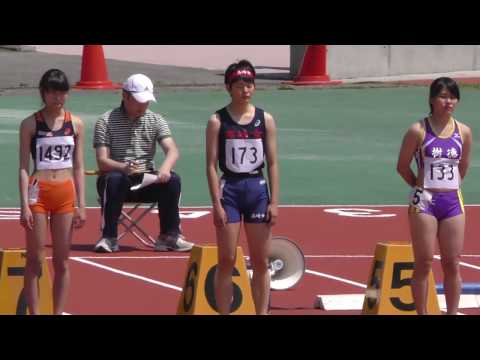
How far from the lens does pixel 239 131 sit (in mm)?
10227

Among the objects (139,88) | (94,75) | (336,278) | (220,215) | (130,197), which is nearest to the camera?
(220,215)

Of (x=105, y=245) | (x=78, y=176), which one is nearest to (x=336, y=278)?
(x=105, y=245)

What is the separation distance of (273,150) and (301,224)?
18.6 feet

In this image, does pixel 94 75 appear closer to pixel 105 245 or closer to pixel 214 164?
pixel 105 245

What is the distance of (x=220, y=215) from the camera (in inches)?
399

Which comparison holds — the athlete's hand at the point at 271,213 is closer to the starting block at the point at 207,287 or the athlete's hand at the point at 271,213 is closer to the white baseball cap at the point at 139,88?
the starting block at the point at 207,287

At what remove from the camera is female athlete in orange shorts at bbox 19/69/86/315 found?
10.2 metres

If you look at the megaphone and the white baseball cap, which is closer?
the megaphone

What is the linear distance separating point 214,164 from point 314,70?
18.9m

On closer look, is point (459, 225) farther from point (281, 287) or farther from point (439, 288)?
point (281, 287)

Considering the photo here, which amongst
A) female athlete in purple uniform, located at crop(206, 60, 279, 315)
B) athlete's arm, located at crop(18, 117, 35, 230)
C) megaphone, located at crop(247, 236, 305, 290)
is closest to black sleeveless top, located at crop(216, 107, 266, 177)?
female athlete in purple uniform, located at crop(206, 60, 279, 315)

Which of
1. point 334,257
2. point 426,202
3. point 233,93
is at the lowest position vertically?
point 334,257

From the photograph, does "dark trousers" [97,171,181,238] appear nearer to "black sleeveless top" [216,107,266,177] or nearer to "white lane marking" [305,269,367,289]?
"white lane marking" [305,269,367,289]

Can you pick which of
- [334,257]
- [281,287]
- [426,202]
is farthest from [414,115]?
[426,202]
